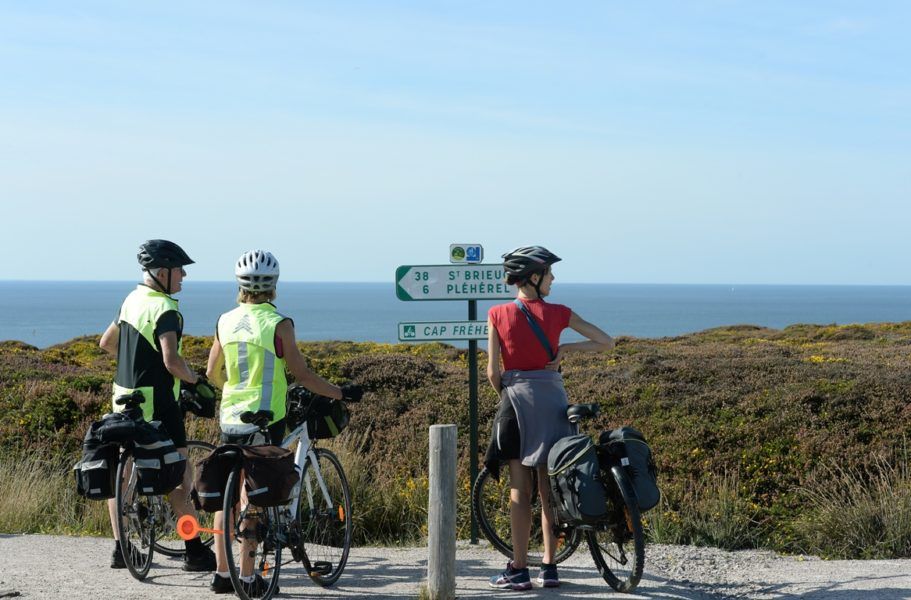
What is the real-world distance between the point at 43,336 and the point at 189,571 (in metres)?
109

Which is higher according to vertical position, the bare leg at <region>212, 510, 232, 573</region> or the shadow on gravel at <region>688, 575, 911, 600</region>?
the bare leg at <region>212, 510, 232, 573</region>

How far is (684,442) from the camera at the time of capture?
11.7 metres

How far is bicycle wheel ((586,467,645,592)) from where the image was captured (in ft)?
19.6

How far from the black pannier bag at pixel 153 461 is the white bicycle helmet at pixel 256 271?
118 centimetres

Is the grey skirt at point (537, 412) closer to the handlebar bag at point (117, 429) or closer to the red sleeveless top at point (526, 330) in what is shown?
the red sleeveless top at point (526, 330)

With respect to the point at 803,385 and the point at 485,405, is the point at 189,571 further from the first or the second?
the point at 803,385

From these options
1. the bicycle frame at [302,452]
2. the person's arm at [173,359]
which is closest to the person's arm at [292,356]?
the bicycle frame at [302,452]

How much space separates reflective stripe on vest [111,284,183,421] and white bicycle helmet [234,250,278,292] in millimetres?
743

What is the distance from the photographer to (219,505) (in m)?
5.74

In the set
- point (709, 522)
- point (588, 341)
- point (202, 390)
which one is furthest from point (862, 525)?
point (202, 390)

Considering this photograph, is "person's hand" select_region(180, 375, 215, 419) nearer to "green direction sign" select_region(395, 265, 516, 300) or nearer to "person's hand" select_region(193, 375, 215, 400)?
"person's hand" select_region(193, 375, 215, 400)

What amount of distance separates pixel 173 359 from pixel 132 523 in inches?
47.6

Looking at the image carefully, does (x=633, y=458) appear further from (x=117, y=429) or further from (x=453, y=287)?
(x=117, y=429)

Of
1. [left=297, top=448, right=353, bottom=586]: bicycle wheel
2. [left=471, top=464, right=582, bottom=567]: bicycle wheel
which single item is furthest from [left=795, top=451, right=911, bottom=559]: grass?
[left=297, top=448, right=353, bottom=586]: bicycle wheel
